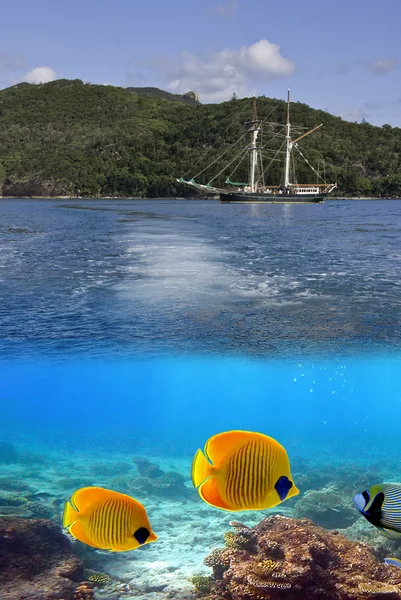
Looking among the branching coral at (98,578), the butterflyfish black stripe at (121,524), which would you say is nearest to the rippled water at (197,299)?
the branching coral at (98,578)

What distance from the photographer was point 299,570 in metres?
4.00

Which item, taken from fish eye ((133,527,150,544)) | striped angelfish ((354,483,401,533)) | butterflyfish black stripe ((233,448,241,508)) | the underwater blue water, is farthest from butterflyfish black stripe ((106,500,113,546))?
the underwater blue water

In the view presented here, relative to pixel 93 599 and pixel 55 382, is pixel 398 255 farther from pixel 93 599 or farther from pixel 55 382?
pixel 93 599

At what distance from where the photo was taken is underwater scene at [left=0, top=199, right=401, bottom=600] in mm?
2572

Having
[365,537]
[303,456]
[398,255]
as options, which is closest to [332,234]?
[398,255]

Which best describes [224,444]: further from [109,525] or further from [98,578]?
[98,578]

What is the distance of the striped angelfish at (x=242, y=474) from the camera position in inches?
→ 85.4

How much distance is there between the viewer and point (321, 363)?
8.20 m

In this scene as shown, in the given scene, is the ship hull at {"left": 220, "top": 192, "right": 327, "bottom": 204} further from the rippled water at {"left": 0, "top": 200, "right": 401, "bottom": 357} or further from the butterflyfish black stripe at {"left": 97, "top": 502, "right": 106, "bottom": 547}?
the butterflyfish black stripe at {"left": 97, "top": 502, "right": 106, "bottom": 547}

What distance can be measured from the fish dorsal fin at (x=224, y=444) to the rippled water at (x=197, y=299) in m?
6.06

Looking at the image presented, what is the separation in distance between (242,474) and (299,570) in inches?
89.6

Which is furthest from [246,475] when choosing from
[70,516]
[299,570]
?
[299,570]

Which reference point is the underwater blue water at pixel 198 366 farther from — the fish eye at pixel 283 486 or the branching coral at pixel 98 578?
the fish eye at pixel 283 486

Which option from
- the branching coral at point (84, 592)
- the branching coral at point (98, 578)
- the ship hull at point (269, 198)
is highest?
the ship hull at point (269, 198)
